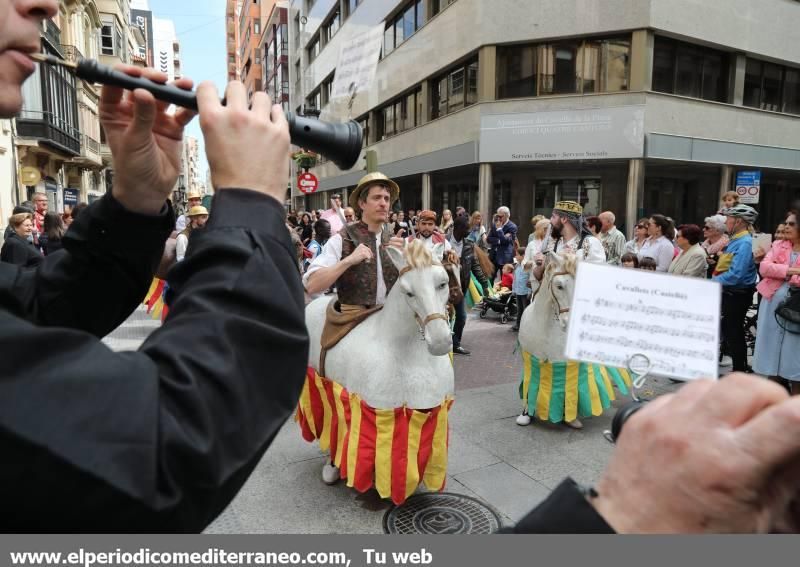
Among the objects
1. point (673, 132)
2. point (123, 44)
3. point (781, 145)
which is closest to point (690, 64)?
point (673, 132)

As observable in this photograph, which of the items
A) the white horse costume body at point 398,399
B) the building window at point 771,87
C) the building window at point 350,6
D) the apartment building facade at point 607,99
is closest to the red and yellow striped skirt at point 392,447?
the white horse costume body at point 398,399

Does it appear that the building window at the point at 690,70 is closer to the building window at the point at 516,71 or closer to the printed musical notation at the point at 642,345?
the building window at the point at 516,71

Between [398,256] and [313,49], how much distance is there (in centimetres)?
3842

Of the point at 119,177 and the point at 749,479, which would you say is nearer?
the point at 749,479

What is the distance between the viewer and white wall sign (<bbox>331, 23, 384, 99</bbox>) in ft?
15.3

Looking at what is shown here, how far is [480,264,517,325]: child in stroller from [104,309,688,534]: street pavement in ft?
12.2

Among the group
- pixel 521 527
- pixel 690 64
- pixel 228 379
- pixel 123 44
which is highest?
pixel 123 44

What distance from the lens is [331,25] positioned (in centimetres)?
3228

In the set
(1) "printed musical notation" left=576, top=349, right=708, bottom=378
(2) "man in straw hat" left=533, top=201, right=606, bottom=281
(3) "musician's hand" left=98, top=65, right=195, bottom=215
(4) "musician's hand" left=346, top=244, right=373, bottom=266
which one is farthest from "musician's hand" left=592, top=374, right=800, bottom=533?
(2) "man in straw hat" left=533, top=201, right=606, bottom=281

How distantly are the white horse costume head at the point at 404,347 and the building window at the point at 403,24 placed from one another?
63.2 ft

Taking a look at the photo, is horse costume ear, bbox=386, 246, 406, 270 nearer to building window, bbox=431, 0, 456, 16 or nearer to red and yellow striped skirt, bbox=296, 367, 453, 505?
red and yellow striped skirt, bbox=296, 367, 453, 505

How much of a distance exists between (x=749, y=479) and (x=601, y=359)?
357 mm

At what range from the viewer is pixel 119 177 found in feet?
3.74

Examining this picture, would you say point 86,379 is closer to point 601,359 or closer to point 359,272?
point 601,359
